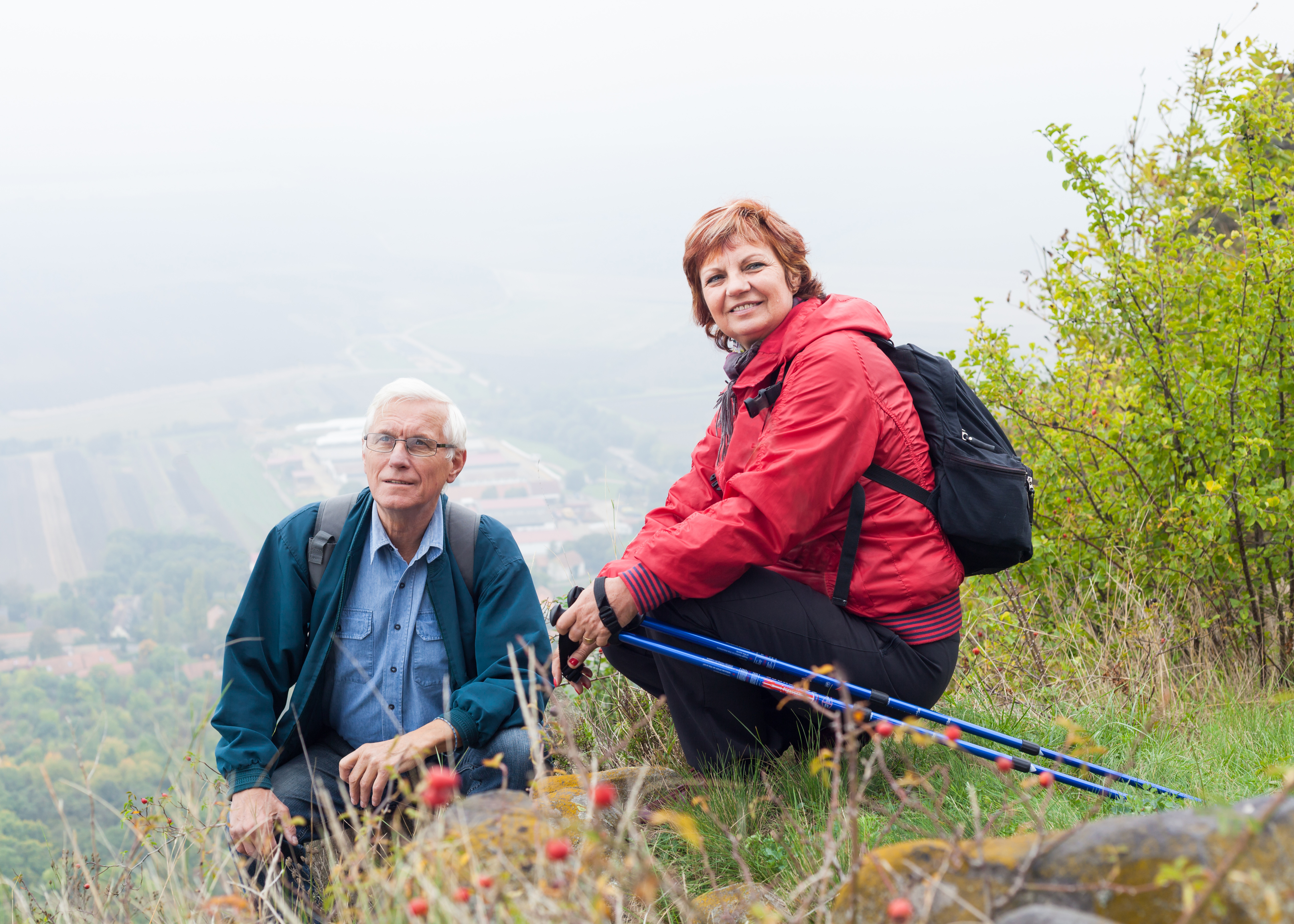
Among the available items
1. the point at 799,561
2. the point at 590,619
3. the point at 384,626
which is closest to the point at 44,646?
the point at 384,626

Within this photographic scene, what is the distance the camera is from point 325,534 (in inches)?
112

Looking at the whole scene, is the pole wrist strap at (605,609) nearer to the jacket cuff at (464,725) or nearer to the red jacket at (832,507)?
the red jacket at (832,507)

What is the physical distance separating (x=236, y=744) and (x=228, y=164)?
223 metres

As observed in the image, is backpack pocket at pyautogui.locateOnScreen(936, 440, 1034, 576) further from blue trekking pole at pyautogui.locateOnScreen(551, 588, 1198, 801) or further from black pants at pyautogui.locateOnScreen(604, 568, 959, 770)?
blue trekking pole at pyautogui.locateOnScreen(551, 588, 1198, 801)

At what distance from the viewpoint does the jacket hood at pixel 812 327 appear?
281 cm

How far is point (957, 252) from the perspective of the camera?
10550cm

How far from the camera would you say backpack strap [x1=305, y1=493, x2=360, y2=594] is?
2842 mm

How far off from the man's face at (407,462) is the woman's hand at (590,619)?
0.57 meters

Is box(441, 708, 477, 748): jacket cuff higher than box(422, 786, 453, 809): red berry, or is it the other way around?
box(422, 786, 453, 809): red berry

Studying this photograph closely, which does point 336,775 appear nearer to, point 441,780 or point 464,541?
point 464,541

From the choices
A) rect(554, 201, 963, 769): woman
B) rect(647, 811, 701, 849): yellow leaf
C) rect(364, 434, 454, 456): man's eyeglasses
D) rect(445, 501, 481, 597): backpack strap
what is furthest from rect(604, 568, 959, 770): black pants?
rect(647, 811, 701, 849): yellow leaf

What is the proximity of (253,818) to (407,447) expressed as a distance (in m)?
1.13

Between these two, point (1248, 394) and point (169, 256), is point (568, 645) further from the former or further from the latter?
point (169, 256)

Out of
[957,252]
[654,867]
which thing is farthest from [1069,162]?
[957,252]
